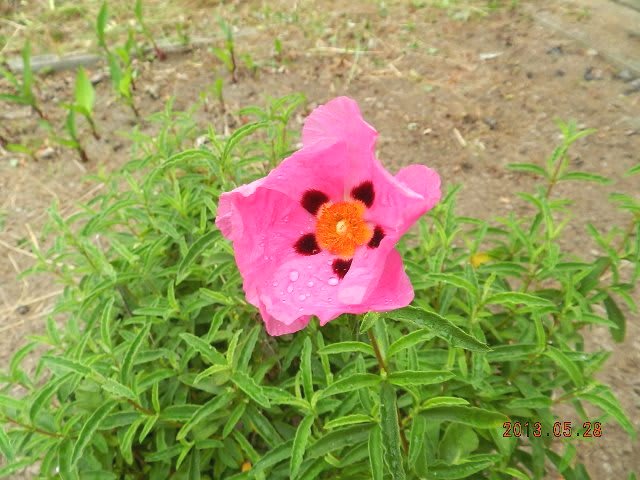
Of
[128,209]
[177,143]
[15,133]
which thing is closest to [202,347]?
[128,209]

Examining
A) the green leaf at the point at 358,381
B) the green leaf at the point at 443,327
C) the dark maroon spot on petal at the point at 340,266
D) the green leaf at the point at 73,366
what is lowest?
the green leaf at the point at 73,366

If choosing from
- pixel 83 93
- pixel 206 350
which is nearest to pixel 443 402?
pixel 206 350

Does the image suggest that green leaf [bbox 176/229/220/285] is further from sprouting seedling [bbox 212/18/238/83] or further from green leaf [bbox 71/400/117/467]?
sprouting seedling [bbox 212/18/238/83]

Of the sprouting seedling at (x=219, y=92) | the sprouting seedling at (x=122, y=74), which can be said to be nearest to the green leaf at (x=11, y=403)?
the sprouting seedling at (x=219, y=92)

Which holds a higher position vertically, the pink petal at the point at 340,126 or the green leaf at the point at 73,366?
the pink petal at the point at 340,126

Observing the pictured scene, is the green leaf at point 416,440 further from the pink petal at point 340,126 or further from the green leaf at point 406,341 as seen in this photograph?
the pink petal at point 340,126

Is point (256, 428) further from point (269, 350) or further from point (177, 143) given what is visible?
point (177, 143)
